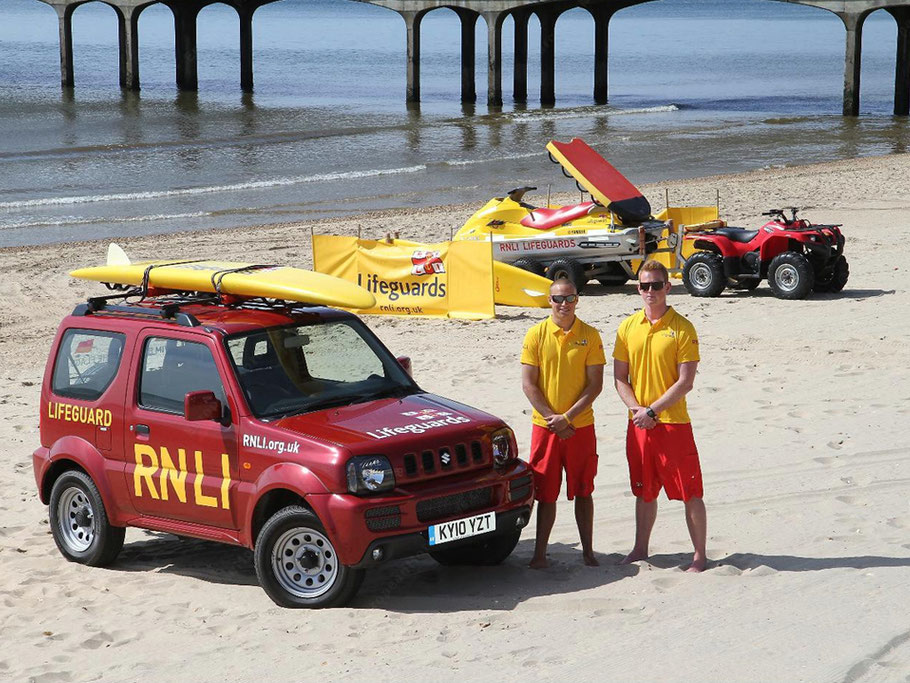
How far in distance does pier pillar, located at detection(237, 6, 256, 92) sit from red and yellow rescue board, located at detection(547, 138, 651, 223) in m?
53.5

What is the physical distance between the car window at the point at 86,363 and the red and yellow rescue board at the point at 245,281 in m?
0.65

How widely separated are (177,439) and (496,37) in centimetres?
5109

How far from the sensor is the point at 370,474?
6.75 meters

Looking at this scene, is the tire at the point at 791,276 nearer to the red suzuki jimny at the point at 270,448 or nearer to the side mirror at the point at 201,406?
the red suzuki jimny at the point at 270,448

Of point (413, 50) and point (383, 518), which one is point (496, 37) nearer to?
point (413, 50)

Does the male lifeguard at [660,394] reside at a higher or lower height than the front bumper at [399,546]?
higher

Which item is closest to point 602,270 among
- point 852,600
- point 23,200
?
point 852,600

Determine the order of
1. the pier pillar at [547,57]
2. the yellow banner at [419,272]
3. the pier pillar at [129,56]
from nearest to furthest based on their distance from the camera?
the yellow banner at [419,272] < the pier pillar at [547,57] < the pier pillar at [129,56]

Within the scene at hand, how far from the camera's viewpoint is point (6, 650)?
6766 mm

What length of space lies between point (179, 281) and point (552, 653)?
3.58 m

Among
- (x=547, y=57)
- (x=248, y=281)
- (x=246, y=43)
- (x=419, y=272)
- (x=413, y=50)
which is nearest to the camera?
(x=248, y=281)

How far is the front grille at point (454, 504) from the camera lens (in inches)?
271

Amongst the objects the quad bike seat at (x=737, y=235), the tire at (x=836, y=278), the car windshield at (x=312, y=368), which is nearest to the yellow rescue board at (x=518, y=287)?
the quad bike seat at (x=737, y=235)

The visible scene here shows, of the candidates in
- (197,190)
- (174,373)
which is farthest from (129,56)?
(174,373)
